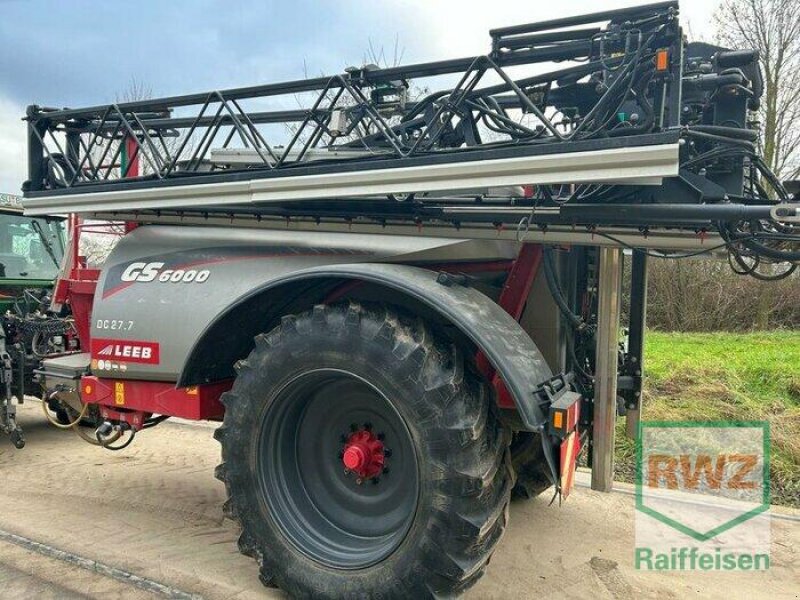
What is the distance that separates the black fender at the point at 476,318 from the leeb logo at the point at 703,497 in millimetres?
1608

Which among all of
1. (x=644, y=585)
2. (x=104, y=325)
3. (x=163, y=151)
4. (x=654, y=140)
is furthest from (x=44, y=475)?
(x=654, y=140)

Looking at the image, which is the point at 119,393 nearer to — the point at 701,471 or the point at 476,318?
the point at 476,318

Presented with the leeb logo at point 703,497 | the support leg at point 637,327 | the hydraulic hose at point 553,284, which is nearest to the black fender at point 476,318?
the hydraulic hose at point 553,284

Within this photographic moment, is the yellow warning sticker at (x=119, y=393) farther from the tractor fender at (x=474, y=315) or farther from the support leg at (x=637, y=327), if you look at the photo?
the support leg at (x=637, y=327)

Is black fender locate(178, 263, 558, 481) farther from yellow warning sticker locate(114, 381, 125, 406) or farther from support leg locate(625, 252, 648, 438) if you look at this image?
support leg locate(625, 252, 648, 438)

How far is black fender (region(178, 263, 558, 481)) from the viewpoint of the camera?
2.82 m

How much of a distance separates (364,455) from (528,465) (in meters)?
1.53

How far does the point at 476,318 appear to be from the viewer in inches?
116

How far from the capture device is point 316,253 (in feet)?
12.2

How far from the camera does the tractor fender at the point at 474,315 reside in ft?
9.25

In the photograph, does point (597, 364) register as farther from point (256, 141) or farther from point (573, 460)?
point (256, 141)

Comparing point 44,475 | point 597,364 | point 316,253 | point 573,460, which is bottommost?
point 44,475

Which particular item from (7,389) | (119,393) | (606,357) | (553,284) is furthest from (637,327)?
(7,389)

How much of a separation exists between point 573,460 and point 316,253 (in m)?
1.74
